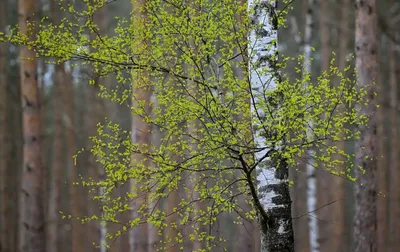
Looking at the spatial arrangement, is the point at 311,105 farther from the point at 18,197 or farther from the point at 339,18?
the point at 18,197

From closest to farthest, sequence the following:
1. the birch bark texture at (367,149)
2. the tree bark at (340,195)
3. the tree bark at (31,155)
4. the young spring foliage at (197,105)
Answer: the young spring foliage at (197,105) < the birch bark texture at (367,149) < the tree bark at (31,155) < the tree bark at (340,195)

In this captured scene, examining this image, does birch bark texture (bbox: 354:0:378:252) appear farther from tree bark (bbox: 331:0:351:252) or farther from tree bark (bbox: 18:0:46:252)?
tree bark (bbox: 331:0:351:252)

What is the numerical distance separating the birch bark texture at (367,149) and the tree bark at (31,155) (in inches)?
201

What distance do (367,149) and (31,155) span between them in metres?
5.43

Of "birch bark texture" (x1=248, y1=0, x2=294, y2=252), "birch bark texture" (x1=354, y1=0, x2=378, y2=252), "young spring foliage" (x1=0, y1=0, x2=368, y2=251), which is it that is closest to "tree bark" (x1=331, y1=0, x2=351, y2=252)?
"birch bark texture" (x1=354, y1=0, x2=378, y2=252)

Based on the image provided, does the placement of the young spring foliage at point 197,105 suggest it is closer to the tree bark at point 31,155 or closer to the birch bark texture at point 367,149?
the birch bark texture at point 367,149

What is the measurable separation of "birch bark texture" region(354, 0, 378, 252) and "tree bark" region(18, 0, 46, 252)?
5103mm

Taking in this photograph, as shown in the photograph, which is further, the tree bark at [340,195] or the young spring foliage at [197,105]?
the tree bark at [340,195]

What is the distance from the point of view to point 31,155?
→ 8.99 meters

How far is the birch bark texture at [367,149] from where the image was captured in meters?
7.88

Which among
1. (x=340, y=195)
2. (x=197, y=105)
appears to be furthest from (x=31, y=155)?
(x=340, y=195)

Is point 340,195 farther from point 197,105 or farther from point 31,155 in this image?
point 197,105

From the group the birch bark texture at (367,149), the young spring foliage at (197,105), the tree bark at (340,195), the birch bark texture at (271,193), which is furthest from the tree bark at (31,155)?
the tree bark at (340,195)

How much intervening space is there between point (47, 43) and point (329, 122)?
2593mm
